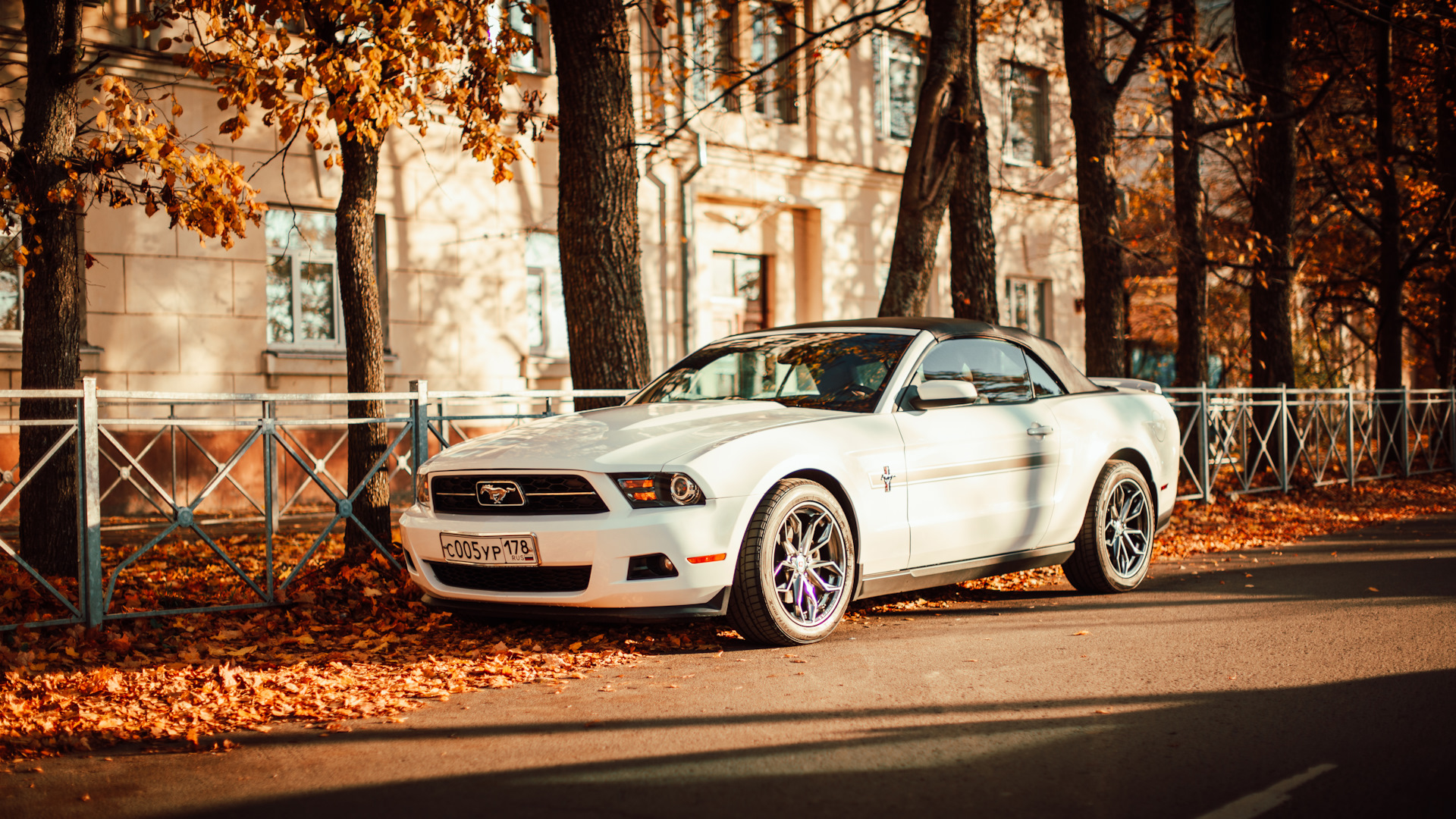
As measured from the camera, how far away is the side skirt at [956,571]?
6.57 metres

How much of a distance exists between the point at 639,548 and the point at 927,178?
22.6 feet

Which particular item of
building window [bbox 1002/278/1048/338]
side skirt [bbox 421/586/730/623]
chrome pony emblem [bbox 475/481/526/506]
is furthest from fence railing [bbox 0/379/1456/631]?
building window [bbox 1002/278/1048/338]

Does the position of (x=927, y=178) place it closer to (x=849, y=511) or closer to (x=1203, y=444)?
(x=1203, y=444)

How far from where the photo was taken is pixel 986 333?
7656 mm

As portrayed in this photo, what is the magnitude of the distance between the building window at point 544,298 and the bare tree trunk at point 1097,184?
22.7ft

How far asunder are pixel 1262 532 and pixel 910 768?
30.0 ft

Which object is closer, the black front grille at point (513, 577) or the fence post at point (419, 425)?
the black front grille at point (513, 577)

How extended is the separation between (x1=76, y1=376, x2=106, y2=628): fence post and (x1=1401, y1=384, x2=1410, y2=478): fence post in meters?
18.2

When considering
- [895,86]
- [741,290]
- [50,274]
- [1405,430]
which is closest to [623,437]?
[50,274]

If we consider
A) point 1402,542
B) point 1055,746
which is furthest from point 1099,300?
point 1055,746

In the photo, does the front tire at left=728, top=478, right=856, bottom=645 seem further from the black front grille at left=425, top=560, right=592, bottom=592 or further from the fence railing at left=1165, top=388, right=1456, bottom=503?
the fence railing at left=1165, top=388, right=1456, bottom=503

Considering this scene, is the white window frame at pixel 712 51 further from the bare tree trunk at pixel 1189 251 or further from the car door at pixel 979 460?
the car door at pixel 979 460

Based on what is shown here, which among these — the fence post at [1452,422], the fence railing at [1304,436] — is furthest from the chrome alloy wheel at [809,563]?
the fence post at [1452,422]

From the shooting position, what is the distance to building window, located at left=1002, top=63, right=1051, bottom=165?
24.3m
